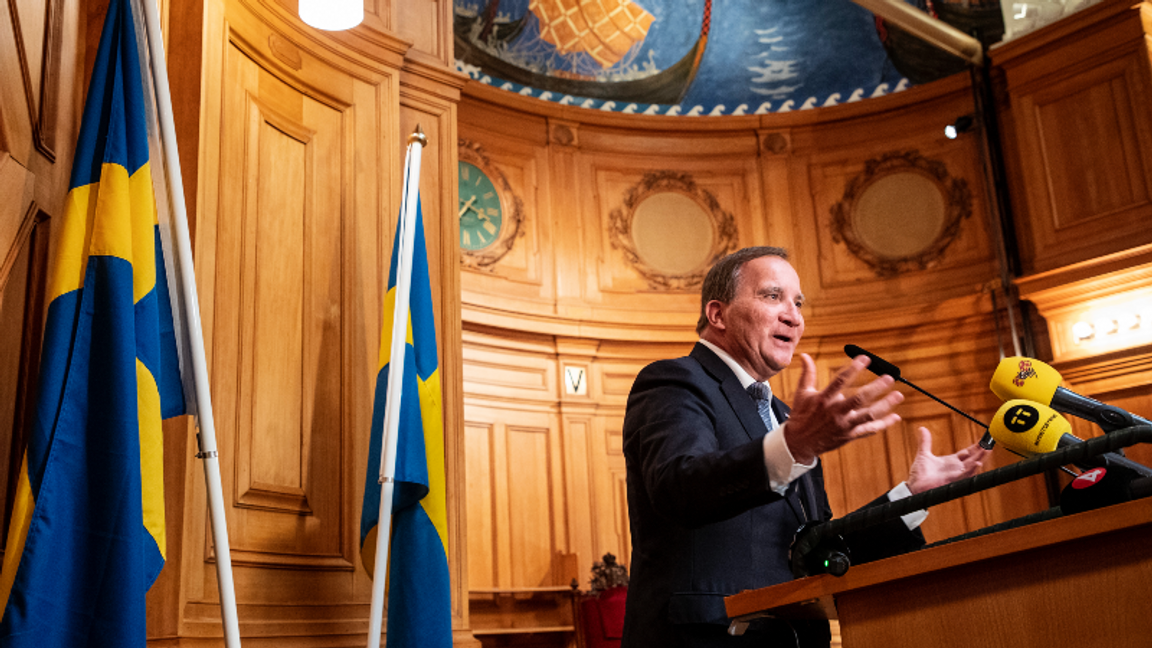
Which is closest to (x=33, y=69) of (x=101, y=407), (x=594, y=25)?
(x=101, y=407)

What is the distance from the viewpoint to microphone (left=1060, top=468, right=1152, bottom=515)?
4.41 ft

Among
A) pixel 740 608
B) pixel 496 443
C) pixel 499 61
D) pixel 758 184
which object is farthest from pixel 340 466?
pixel 758 184

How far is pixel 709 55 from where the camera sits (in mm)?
9539

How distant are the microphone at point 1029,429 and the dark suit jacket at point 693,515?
0.35 meters

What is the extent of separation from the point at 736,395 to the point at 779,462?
644 mm

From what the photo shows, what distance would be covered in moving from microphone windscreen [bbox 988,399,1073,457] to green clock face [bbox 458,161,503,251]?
21.6 feet

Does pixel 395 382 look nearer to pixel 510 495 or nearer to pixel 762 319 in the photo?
pixel 762 319

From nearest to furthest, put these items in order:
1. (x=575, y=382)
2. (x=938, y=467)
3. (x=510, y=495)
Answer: (x=938, y=467) < (x=510, y=495) < (x=575, y=382)

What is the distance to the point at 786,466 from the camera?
5.71 feet

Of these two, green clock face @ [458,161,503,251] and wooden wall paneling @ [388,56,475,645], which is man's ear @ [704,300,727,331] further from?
green clock face @ [458,161,503,251]

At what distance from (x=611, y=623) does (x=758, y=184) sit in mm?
4384

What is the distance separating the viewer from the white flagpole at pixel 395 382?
320 centimetres

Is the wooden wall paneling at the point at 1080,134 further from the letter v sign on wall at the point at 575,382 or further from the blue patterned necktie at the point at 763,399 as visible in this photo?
the blue patterned necktie at the point at 763,399

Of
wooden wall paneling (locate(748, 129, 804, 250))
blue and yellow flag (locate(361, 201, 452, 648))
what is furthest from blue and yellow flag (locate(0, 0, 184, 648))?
wooden wall paneling (locate(748, 129, 804, 250))
